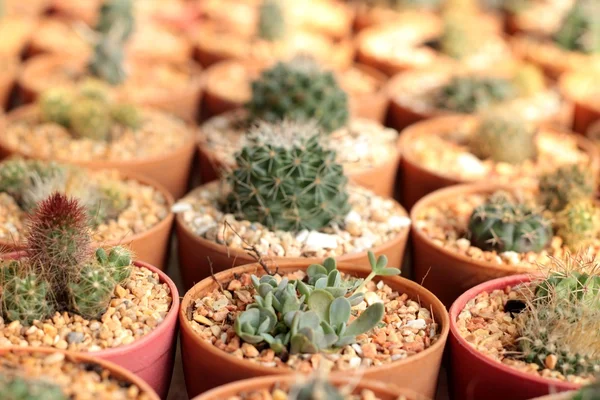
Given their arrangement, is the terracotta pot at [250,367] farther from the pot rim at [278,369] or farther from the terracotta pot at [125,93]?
the terracotta pot at [125,93]

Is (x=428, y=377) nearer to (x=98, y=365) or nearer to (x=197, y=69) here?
(x=98, y=365)

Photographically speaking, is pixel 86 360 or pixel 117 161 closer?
pixel 86 360

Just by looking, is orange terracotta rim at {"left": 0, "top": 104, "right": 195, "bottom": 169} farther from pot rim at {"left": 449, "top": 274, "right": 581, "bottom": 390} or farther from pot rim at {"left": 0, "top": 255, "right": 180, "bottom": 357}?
pot rim at {"left": 449, "top": 274, "right": 581, "bottom": 390}

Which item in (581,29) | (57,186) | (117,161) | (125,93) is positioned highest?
(581,29)

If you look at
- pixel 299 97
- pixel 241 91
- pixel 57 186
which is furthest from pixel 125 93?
pixel 57 186

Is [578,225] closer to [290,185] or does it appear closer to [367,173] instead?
[367,173]

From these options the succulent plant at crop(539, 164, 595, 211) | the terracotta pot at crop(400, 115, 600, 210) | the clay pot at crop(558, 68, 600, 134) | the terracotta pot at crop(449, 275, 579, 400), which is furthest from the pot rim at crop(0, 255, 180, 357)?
the clay pot at crop(558, 68, 600, 134)
